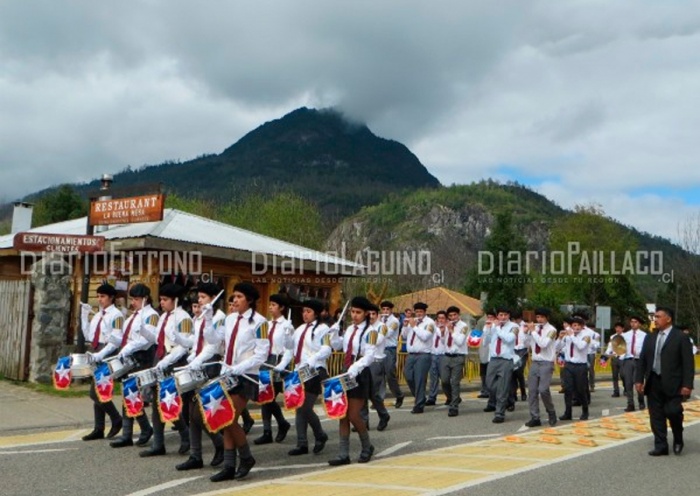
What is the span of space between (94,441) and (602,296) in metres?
57.4

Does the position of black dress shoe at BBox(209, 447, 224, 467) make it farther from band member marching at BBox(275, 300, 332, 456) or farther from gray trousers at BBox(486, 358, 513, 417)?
gray trousers at BBox(486, 358, 513, 417)

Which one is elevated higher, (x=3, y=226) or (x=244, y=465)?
(x=3, y=226)

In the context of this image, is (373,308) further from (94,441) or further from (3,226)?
(3,226)

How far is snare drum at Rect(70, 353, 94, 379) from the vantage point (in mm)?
9555

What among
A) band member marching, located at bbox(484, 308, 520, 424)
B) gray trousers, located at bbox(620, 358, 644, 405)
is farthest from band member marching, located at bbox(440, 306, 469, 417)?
gray trousers, located at bbox(620, 358, 644, 405)

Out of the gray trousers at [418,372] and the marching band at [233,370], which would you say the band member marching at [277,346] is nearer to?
the marching band at [233,370]

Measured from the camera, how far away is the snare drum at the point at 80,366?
955cm

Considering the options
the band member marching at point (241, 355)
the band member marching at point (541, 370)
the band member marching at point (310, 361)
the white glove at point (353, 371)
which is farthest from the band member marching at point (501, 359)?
the band member marching at point (241, 355)

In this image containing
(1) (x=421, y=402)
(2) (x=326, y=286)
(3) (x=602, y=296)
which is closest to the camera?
(1) (x=421, y=402)

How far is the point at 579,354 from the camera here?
13.8 metres

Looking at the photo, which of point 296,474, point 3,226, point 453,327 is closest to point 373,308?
point 296,474

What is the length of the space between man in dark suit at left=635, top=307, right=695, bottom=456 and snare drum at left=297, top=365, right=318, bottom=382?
4296 millimetres

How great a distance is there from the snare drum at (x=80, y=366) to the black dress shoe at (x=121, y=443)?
92cm

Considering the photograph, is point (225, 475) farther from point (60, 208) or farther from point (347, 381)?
point (60, 208)
